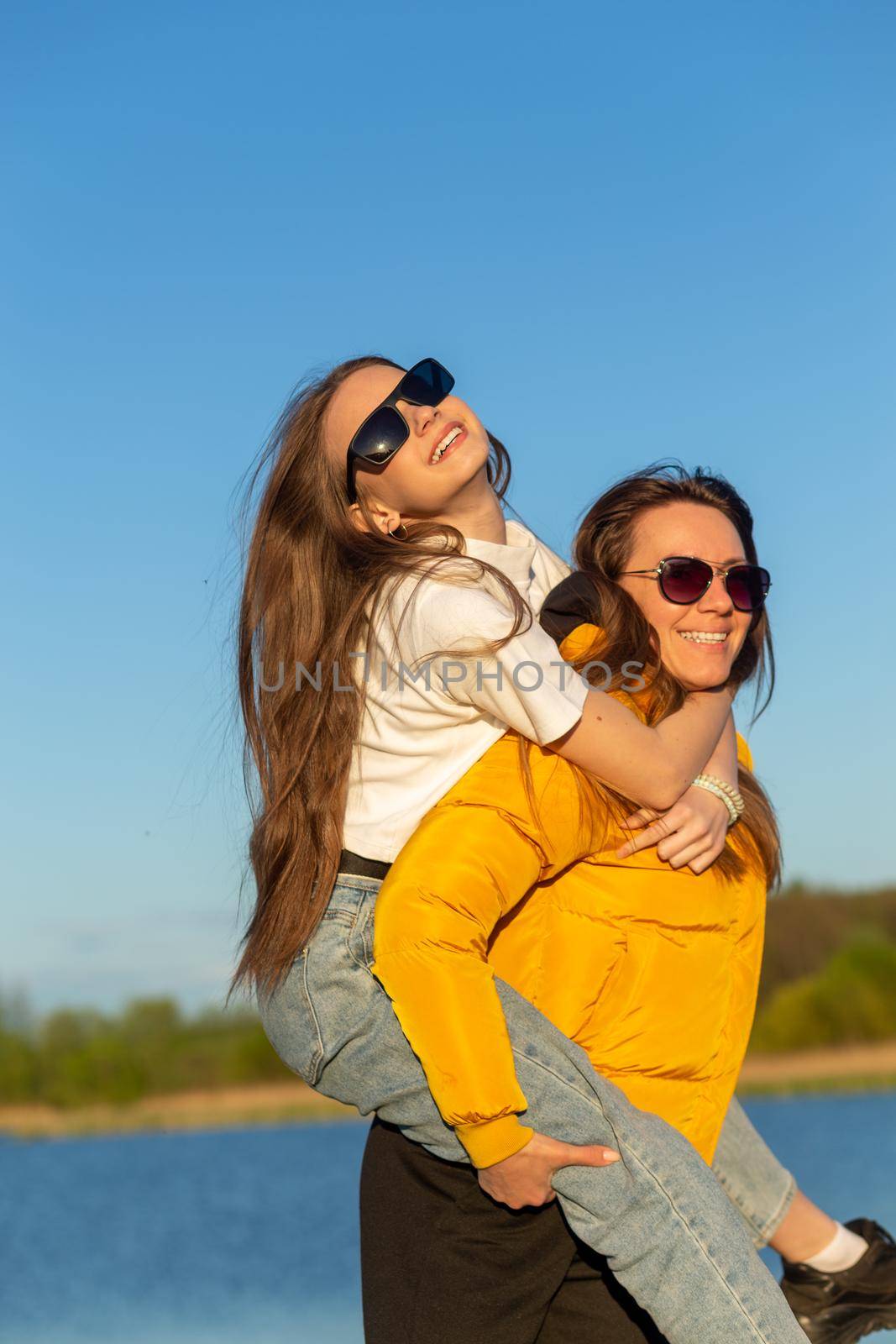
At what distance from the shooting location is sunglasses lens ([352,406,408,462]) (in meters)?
2.82

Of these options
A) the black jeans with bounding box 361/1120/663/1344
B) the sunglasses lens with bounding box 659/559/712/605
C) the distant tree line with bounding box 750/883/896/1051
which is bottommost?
the distant tree line with bounding box 750/883/896/1051

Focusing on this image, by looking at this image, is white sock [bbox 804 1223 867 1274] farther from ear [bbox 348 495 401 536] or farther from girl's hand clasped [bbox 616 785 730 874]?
ear [bbox 348 495 401 536]

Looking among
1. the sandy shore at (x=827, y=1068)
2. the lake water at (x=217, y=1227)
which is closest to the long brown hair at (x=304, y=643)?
the lake water at (x=217, y=1227)

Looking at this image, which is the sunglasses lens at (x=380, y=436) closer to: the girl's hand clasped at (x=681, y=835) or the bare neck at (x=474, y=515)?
the bare neck at (x=474, y=515)

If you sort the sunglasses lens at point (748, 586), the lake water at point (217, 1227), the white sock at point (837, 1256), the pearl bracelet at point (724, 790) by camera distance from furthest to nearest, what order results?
1. the lake water at point (217, 1227)
2. the white sock at point (837, 1256)
3. the sunglasses lens at point (748, 586)
4. the pearl bracelet at point (724, 790)

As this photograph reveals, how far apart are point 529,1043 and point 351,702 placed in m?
0.76

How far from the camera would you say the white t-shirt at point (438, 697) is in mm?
2484

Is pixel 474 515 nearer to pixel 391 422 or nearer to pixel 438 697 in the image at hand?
pixel 391 422

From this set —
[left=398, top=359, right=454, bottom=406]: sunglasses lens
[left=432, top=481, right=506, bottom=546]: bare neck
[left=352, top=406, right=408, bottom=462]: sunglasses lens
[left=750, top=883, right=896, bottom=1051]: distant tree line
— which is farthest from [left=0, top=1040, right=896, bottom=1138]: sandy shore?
[left=352, top=406, right=408, bottom=462]: sunglasses lens

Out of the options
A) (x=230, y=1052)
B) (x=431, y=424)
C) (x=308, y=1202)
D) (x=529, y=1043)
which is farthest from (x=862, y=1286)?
(x=230, y=1052)

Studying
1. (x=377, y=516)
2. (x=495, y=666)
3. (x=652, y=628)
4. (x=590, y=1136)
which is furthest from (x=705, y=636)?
(x=590, y=1136)

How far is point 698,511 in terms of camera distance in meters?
3.01

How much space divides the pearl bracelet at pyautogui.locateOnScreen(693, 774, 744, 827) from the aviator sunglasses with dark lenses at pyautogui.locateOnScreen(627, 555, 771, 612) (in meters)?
0.38

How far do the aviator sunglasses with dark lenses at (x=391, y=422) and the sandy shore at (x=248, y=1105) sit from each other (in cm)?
1817
